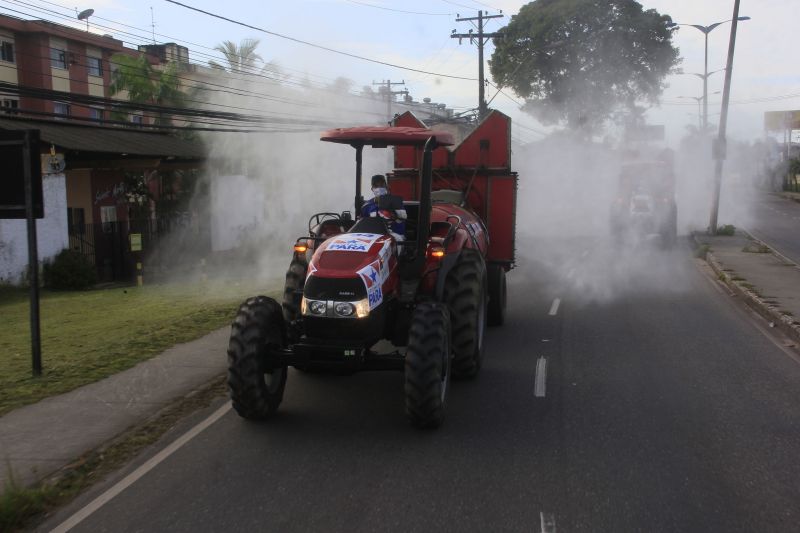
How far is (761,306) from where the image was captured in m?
12.9

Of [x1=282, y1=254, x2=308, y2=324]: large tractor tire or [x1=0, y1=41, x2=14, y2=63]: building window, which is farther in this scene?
[x1=0, y1=41, x2=14, y2=63]: building window

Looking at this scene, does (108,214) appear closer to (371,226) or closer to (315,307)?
(371,226)

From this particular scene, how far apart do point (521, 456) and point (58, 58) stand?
1569 inches

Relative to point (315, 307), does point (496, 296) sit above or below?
below

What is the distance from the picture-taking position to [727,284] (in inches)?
643

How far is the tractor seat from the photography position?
7215 millimetres

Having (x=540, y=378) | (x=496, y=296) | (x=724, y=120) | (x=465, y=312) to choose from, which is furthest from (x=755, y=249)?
(x=465, y=312)

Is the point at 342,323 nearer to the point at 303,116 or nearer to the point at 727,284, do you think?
the point at 727,284

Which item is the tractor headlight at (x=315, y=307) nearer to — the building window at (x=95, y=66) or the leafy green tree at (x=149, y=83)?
the leafy green tree at (x=149, y=83)

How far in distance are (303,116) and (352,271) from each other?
18943mm

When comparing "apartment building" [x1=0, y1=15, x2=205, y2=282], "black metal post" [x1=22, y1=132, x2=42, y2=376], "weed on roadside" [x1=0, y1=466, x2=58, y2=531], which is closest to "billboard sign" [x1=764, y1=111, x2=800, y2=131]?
"apartment building" [x1=0, y1=15, x2=205, y2=282]

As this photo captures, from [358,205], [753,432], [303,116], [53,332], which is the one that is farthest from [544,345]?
[303,116]

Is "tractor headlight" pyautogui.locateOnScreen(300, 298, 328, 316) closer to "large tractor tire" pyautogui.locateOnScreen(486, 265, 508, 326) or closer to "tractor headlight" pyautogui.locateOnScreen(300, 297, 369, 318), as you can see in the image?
"tractor headlight" pyautogui.locateOnScreen(300, 297, 369, 318)

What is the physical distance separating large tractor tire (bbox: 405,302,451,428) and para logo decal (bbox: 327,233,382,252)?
29.1 inches
